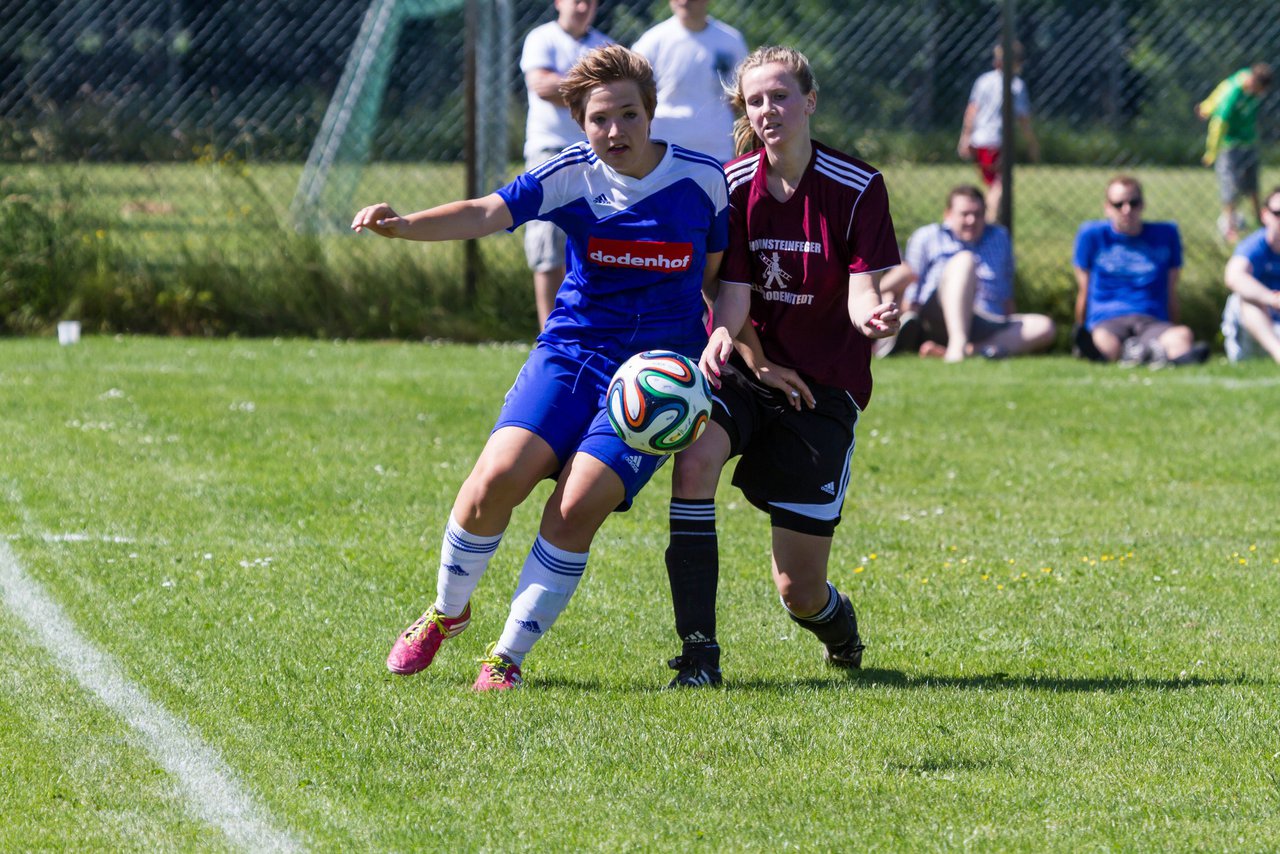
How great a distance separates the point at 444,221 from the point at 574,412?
658 mm

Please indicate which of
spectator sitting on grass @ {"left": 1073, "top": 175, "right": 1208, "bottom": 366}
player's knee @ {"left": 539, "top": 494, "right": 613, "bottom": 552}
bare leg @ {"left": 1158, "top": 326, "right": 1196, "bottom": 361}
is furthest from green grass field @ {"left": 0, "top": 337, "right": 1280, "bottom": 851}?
spectator sitting on grass @ {"left": 1073, "top": 175, "right": 1208, "bottom": 366}

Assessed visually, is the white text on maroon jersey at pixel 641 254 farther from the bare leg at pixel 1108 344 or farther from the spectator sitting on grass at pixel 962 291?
the bare leg at pixel 1108 344

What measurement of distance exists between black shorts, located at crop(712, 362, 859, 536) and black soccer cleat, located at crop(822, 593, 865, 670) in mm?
265

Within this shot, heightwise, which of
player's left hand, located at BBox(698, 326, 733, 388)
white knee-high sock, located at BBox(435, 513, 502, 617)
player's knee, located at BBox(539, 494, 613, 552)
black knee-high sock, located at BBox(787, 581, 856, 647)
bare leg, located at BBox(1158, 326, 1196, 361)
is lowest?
black knee-high sock, located at BBox(787, 581, 856, 647)

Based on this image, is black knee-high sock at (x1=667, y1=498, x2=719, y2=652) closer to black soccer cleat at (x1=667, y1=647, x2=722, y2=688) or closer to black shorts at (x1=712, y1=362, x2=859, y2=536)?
black soccer cleat at (x1=667, y1=647, x2=722, y2=688)

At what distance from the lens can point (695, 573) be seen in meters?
4.70

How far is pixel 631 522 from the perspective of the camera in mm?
6852

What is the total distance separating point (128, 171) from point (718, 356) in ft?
29.0

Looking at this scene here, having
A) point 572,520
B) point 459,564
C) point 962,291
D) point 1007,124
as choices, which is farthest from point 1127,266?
point 459,564

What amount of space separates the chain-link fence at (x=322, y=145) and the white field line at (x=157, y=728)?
6668 mm

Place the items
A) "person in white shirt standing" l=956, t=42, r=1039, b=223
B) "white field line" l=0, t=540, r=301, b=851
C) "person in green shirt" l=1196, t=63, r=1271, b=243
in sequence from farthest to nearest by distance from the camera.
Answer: "person in green shirt" l=1196, t=63, r=1271, b=243
"person in white shirt standing" l=956, t=42, r=1039, b=223
"white field line" l=0, t=540, r=301, b=851

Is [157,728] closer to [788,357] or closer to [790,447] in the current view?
[790,447]

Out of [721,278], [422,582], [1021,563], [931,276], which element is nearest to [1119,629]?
[1021,563]

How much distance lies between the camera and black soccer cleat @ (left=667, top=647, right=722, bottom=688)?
15.2ft
